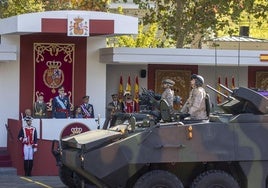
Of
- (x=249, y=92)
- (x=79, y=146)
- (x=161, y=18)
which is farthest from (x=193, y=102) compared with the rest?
(x=161, y=18)

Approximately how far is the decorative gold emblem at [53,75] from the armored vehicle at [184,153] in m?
8.87

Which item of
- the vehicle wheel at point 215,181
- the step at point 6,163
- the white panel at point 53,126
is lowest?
the step at point 6,163

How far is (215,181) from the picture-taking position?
43.5ft

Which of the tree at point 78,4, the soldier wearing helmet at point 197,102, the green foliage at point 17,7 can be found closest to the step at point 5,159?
the soldier wearing helmet at point 197,102

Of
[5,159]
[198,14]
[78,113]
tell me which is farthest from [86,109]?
[198,14]

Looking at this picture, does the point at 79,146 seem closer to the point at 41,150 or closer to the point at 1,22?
the point at 41,150

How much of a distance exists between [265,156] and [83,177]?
3212mm

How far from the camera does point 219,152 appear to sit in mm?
13266

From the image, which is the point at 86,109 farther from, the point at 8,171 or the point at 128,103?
the point at 8,171

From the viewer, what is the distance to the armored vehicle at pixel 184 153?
13008mm

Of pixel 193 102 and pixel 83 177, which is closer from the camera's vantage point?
pixel 83 177

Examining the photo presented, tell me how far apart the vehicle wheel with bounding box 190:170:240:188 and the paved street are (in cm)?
463

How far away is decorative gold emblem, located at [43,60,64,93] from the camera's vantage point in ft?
73.7

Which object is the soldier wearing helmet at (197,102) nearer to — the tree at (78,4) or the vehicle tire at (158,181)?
the vehicle tire at (158,181)
